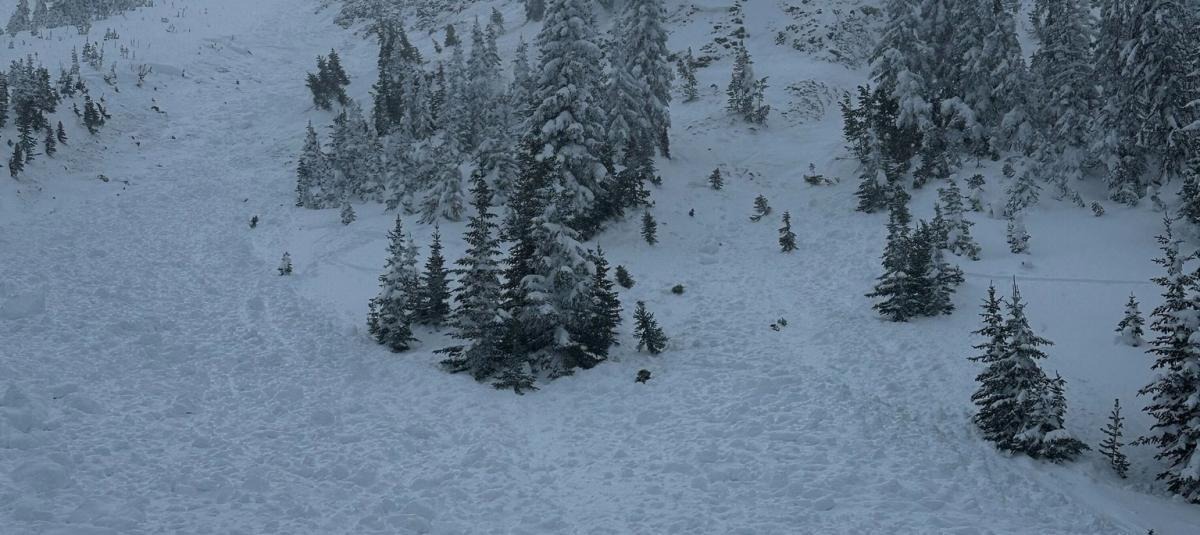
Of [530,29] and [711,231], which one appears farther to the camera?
[530,29]

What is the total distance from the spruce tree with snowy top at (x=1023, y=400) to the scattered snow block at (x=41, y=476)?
18.2 metres

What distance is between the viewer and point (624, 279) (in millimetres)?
28047

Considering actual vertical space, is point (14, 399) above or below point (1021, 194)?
below

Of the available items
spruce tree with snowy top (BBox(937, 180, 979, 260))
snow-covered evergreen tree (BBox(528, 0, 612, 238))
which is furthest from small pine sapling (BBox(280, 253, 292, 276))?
spruce tree with snowy top (BBox(937, 180, 979, 260))

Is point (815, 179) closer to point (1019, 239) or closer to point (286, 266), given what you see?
point (1019, 239)

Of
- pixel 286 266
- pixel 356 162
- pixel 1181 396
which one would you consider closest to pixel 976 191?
pixel 1181 396

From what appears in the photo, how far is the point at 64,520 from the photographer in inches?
453

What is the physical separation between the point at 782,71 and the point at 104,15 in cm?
8164

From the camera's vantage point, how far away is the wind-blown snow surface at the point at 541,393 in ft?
42.6

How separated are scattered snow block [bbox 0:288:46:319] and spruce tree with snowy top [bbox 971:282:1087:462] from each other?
2687 centimetres

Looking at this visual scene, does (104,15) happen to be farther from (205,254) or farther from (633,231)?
(633,231)

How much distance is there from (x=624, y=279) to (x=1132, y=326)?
16374mm

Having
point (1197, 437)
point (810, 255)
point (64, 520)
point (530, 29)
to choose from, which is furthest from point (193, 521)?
point (530, 29)

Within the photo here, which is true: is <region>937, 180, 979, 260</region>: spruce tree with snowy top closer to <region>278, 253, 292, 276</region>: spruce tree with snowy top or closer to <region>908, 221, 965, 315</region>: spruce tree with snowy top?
<region>908, 221, 965, 315</region>: spruce tree with snowy top
